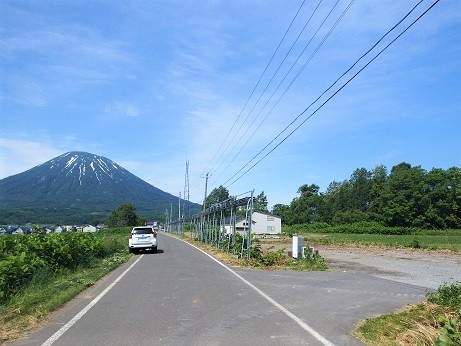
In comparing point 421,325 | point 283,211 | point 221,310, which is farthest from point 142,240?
point 283,211

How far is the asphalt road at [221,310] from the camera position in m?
7.07

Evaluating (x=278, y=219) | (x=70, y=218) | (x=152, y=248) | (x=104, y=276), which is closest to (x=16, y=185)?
(x=70, y=218)

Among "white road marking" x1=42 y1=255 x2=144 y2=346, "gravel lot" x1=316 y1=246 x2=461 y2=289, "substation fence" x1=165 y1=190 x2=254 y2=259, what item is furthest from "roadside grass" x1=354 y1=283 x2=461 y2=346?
"substation fence" x1=165 y1=190 x2=254 y2=259

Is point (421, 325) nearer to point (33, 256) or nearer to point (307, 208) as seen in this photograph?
point (33, 256)

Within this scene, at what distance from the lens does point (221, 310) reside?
9.40m

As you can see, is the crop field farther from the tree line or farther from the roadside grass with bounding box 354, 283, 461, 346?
the roadside grass with bounding box 354, 283, 461, 346

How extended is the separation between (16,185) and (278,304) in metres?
200

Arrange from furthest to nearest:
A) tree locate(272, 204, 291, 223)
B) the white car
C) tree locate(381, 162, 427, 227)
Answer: tree locate(272, 204, 291, 223), tree locate(381, 162, 427, 227), the white car

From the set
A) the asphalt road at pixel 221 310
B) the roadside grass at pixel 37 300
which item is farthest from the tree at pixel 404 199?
the roadside grass at pixel 37 300

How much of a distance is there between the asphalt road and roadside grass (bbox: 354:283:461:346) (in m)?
0.37

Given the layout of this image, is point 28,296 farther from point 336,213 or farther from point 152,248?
point 336,213

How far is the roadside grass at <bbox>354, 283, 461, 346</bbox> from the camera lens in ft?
19.6

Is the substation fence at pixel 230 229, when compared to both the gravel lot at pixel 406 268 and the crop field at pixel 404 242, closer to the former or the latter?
the gravel lot at pixel 406 268

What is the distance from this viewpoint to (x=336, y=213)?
124 meters
